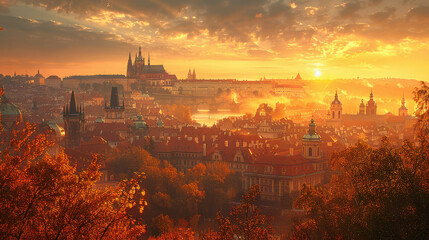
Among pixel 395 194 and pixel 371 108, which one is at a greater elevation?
pixel 395 194

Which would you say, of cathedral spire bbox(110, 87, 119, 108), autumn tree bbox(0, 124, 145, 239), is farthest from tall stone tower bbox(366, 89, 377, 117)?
autumn tree bbox(0, 124, 145, 239)

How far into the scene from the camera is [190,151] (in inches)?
2112

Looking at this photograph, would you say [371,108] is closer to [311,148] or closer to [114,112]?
[114,112]

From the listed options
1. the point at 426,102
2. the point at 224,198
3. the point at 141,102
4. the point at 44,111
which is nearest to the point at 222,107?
the point at 141,102

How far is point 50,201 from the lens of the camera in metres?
10.6

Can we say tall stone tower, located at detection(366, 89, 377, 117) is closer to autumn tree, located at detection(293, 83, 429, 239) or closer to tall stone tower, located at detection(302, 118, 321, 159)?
tall stone tower, located at detection(302, 118, 321, 159)

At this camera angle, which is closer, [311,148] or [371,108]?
[311,148]

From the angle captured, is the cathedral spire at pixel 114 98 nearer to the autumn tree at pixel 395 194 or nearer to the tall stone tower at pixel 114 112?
the tall stone tower at pixel 114 112

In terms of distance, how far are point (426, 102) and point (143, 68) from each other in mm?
148688

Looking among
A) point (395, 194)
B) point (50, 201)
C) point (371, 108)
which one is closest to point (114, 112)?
point (371, 108)

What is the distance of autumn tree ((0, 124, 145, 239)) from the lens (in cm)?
986

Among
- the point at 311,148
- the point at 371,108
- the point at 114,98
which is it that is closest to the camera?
the point at 311,148

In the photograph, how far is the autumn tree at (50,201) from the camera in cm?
986

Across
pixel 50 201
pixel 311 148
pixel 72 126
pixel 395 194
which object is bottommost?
pixel 311 148
